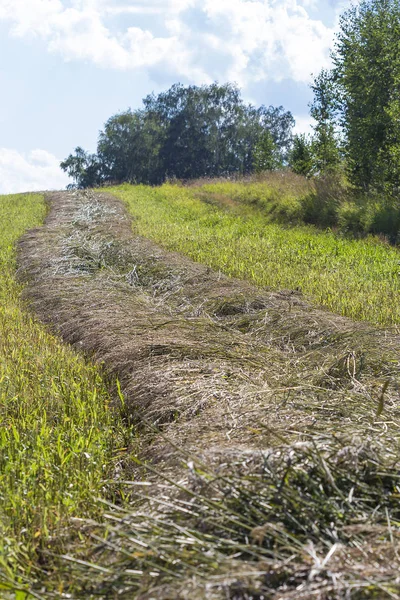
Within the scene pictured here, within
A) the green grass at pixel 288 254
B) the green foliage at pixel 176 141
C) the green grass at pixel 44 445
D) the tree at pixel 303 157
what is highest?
the green foliage at pixel 176 141

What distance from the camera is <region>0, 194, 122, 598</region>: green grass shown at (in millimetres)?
2848

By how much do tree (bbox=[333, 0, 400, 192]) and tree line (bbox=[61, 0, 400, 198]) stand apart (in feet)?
0.10

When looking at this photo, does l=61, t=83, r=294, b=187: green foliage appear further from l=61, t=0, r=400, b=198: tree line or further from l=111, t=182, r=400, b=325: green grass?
l=111, t=182, r=400, b=325: green grass

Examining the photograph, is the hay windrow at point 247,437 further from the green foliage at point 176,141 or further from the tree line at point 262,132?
the green foliage at point 176,141

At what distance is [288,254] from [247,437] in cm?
884

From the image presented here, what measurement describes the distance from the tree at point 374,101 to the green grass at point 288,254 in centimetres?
242

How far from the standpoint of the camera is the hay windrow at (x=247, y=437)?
2.12 metres

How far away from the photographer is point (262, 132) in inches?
2451

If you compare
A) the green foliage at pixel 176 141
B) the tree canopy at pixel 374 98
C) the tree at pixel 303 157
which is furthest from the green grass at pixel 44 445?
the green foliage at pixel 176 141

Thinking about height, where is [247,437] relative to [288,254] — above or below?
below

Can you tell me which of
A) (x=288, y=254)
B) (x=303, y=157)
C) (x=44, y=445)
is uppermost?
(x=303, y=157)

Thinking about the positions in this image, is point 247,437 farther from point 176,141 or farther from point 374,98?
point 176,141

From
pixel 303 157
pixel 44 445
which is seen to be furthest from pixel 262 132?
pixel 44 445

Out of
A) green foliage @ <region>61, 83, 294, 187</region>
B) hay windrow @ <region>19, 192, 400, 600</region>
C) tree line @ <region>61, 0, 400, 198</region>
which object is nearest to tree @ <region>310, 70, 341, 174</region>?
tree line @ <region>61, 0, 400, 198</region>
